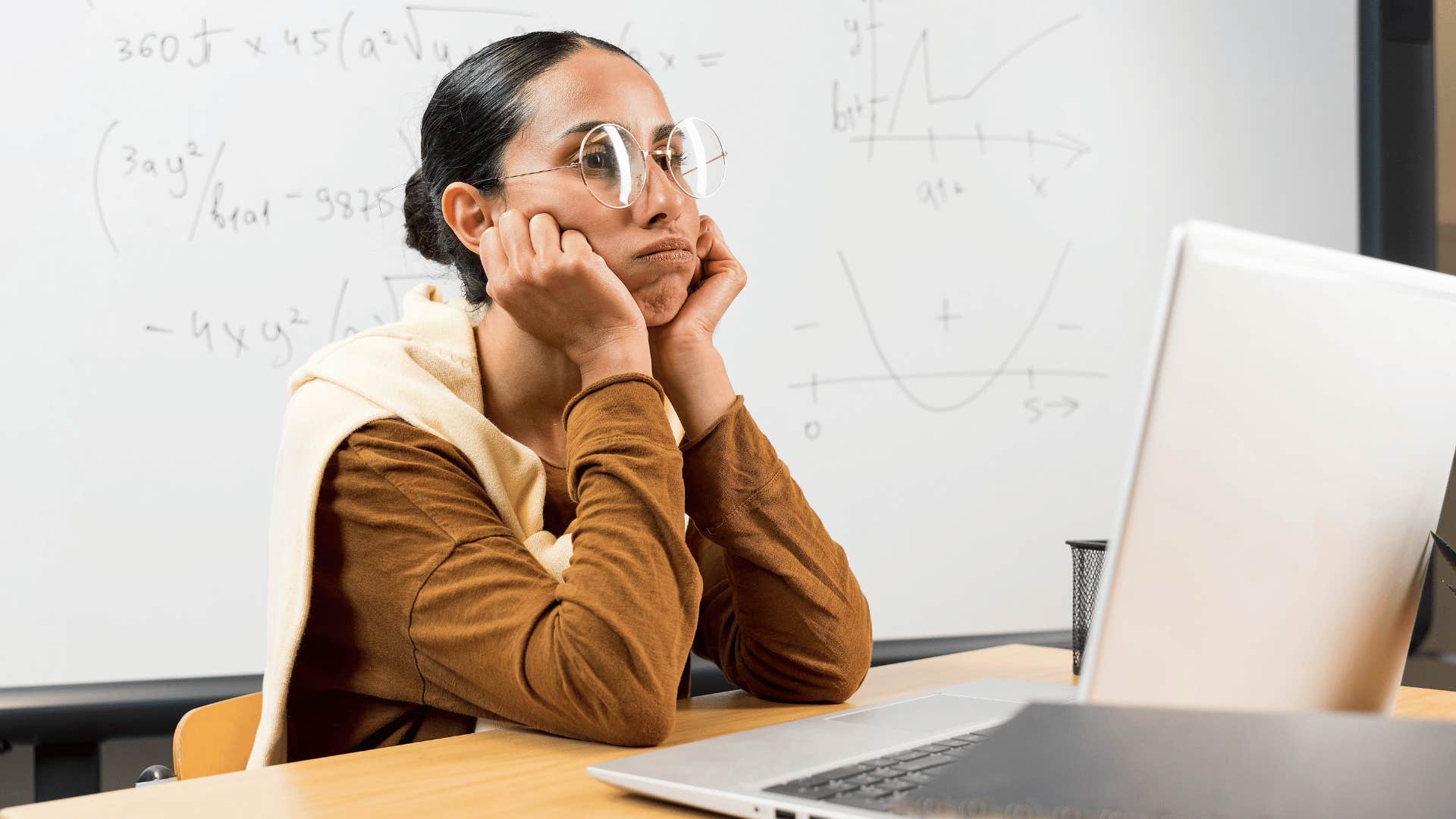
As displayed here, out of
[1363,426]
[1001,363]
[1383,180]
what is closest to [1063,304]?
[1001,363]

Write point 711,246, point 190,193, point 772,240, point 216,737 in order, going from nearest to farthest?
point 216,737 < point 711,246 < point 190,193 < point 772,240

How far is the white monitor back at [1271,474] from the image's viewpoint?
0.46 meters

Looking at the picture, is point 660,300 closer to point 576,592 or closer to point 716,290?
point 716,290

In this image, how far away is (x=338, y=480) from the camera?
3.05 feet

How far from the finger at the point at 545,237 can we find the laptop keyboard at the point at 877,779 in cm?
52

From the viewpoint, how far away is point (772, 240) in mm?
1812

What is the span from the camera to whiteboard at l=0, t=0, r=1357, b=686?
1.47m

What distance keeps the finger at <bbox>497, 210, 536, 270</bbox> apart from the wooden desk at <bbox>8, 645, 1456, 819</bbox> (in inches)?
15.3

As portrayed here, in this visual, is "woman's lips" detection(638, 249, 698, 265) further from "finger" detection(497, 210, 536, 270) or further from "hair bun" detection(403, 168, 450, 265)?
"hair bun" detection(403, 168, 450, 265)

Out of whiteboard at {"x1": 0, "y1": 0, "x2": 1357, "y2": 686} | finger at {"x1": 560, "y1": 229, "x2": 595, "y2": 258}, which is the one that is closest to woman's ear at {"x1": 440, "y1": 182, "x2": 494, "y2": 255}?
finger at {"x1": 560, "y1": 229, "x2": 595, "y2": 258}

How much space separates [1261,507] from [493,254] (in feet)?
2.33

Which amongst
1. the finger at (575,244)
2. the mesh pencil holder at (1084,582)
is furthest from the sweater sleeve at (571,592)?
the mesh pencil holder at (1084,582)

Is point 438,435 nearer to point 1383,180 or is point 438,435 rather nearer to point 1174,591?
point 1174,591

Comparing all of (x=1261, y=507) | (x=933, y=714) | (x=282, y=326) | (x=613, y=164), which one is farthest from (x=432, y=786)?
(x=282, y=326)
